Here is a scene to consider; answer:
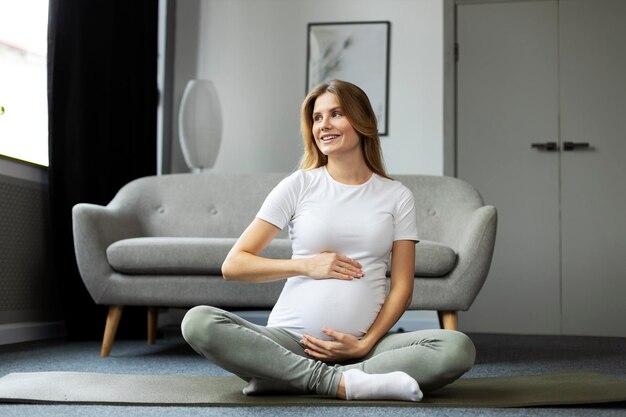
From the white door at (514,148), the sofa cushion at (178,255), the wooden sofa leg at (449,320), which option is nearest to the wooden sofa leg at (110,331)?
the sofa cushion at (178,255)

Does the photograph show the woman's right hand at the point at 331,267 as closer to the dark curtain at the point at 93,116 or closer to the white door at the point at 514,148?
the dark curtain at the point at 93,116

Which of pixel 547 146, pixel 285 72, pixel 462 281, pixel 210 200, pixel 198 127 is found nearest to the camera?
pixel 462 281

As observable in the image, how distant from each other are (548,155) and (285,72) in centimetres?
165

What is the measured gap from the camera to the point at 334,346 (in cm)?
182

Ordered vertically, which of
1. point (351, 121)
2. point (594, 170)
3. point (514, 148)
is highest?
point (514, 148)

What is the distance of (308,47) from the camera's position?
4938 millimetres

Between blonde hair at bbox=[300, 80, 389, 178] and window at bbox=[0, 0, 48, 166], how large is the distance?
1.94 m

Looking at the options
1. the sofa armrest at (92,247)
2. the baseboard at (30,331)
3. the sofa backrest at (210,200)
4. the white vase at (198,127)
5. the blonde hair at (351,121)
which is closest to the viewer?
the blonde hair at (351,121)

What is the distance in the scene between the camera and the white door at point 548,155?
184 inches

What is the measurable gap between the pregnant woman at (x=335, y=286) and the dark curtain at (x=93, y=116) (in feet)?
6.68

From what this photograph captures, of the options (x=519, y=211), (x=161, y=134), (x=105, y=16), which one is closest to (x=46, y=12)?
(x=105, y=16)

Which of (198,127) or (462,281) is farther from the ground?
(198,127)

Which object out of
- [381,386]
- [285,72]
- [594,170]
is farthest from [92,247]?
[594,170]

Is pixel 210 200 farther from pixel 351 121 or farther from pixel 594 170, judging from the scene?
pixel 594 170
